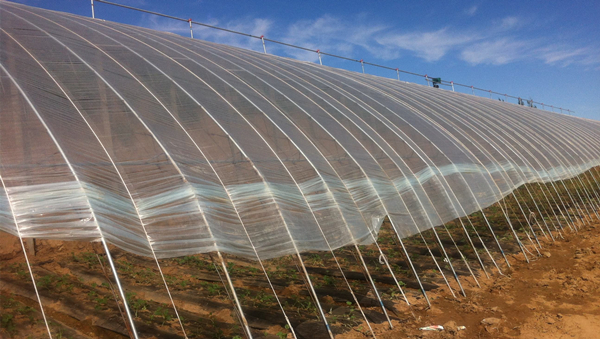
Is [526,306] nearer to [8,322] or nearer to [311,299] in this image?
[311,299]

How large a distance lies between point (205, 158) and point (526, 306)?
803 cm

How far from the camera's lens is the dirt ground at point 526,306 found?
7785 millimetres

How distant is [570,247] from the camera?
1409 cm

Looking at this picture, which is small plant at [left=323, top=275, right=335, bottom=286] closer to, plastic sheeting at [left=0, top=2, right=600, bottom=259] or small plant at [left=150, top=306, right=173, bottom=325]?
plastic sheeting at [left=0, top=2, right=600, bottom=259]

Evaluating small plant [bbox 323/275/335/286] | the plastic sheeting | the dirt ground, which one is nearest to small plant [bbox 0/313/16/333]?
the plastic sheeting

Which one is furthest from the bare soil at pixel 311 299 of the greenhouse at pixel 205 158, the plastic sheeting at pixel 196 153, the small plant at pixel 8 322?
the plastic sheeting at pixel 196 153

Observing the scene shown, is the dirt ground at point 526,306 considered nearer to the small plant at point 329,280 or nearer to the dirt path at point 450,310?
the dirt path at point 450,310

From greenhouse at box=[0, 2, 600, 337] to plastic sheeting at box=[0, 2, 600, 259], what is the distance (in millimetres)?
31

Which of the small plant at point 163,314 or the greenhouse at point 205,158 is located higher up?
the greenhouse at point 205,158

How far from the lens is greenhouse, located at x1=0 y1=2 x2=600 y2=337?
222 inches

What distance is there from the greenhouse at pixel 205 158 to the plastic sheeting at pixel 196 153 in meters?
0.03

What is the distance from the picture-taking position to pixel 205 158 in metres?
7.52

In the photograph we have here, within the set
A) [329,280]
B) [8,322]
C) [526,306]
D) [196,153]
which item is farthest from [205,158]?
[526,306]

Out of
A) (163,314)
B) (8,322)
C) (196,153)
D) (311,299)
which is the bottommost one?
(311,299)
